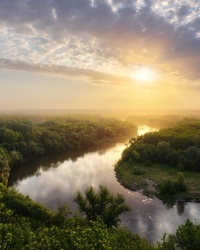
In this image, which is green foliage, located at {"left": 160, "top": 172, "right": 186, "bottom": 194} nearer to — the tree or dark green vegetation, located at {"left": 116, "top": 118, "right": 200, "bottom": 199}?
dark green vegetation, located at {"left": 116, "top": 118, "right": 200, "bottom": 199}

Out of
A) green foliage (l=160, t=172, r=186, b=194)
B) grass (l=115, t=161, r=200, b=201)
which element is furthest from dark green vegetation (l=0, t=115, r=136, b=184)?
green foliage (l=160, t=172, r=186, b=194)

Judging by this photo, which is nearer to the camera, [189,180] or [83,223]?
[83,223]

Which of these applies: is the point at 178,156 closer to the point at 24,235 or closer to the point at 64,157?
the point at 64,157

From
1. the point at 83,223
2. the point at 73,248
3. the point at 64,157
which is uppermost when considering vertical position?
the point at 73,248

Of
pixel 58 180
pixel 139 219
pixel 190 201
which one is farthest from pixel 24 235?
pixel 58 180

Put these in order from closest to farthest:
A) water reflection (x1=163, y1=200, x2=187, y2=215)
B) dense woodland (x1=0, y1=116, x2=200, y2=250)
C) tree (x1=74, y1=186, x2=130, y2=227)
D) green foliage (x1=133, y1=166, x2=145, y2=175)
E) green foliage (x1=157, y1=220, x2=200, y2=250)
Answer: dense woodland (x1=0, y1=116, x2=200, y2=250), green foliage (x1=157, y1=220, x2=200, y2=250), tree (x1=74, y1=186, x2=130, y2=227), water reflection (x1=163, y1=200, x2=187, y2=215), green foliage (x1=133, y1=166, x2=145, y2=175)

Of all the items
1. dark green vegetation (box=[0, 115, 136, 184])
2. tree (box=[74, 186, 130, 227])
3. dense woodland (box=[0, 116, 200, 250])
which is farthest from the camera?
dark green vegetation (box=[0, 115, 136, 184])

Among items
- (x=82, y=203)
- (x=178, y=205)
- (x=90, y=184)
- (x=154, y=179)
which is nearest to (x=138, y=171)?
(x=154, y=179)

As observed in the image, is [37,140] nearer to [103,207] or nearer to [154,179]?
[154,179]
